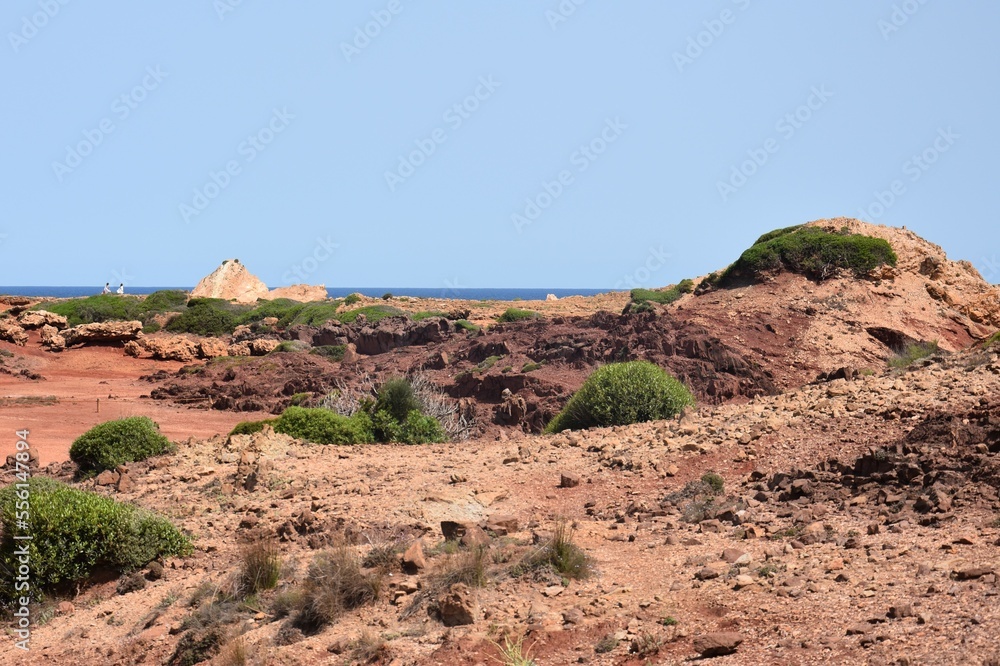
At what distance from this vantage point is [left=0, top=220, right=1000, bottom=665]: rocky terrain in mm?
6652

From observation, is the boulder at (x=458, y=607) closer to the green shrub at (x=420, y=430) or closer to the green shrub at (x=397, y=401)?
the green shrub at (x=420, y=430)

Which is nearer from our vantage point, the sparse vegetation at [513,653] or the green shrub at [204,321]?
the sparse vegetation at [513,653]

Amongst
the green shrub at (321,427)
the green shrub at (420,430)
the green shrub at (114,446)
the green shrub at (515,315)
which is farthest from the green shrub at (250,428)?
the green shrub at (515,315)

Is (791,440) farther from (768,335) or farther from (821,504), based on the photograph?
(768,335)

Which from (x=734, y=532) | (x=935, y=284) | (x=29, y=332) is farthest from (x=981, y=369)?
(x=29, y=332)

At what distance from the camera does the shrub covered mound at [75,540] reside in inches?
382

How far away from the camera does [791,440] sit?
11.4 m

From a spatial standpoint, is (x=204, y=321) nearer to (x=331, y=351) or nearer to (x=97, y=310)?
(x=97, y=310)

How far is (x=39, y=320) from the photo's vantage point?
35719 millimetres

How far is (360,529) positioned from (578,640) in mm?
3753

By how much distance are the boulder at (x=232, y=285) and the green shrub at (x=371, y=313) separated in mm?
13817

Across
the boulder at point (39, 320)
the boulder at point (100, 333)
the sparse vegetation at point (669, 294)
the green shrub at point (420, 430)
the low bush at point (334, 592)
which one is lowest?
the low bush at point (334, 592)

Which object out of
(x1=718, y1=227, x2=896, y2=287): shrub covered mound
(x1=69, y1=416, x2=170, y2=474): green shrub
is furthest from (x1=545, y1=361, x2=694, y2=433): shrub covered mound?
(x1=718, y1=227, x2=896, y2=287): shrub covered mound

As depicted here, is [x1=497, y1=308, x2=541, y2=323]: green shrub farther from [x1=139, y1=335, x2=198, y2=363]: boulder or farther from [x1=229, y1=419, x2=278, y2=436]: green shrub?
[x1=229, y1=419, x2=278, y2=436]: green shrub
